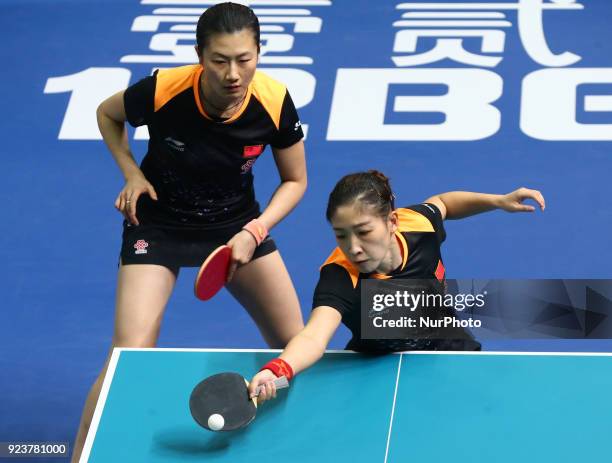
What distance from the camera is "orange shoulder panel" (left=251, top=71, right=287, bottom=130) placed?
521 centimetres

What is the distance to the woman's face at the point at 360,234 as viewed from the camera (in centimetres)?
443

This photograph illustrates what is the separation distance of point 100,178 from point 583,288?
3119 mm

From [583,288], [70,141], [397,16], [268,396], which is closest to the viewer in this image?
[268,396]

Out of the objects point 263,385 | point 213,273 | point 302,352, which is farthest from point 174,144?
point 263,385

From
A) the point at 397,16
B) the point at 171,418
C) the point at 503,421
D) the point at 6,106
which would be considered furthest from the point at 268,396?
the point at 397,16

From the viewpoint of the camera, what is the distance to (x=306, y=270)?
23.5ft

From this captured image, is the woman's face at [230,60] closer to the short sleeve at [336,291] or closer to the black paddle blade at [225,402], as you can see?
the short sleeve at [336,291]

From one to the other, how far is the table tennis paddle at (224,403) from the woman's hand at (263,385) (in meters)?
0.01

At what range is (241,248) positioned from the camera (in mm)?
4871

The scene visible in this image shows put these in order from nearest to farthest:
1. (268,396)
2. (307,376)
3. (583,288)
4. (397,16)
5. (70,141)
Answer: (268,396) < (307,376) < (583,288) < (70,141) < (397,16)

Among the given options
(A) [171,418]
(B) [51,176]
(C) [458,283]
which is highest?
(A) [171,418]

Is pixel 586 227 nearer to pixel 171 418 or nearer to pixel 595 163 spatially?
pixel 595 163

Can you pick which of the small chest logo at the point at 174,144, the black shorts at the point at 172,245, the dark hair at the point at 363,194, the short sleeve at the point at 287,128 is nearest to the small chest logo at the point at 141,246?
the black shorts at the point at 172,245

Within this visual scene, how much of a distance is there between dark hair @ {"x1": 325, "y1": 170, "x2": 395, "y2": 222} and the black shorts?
0.86 meters
